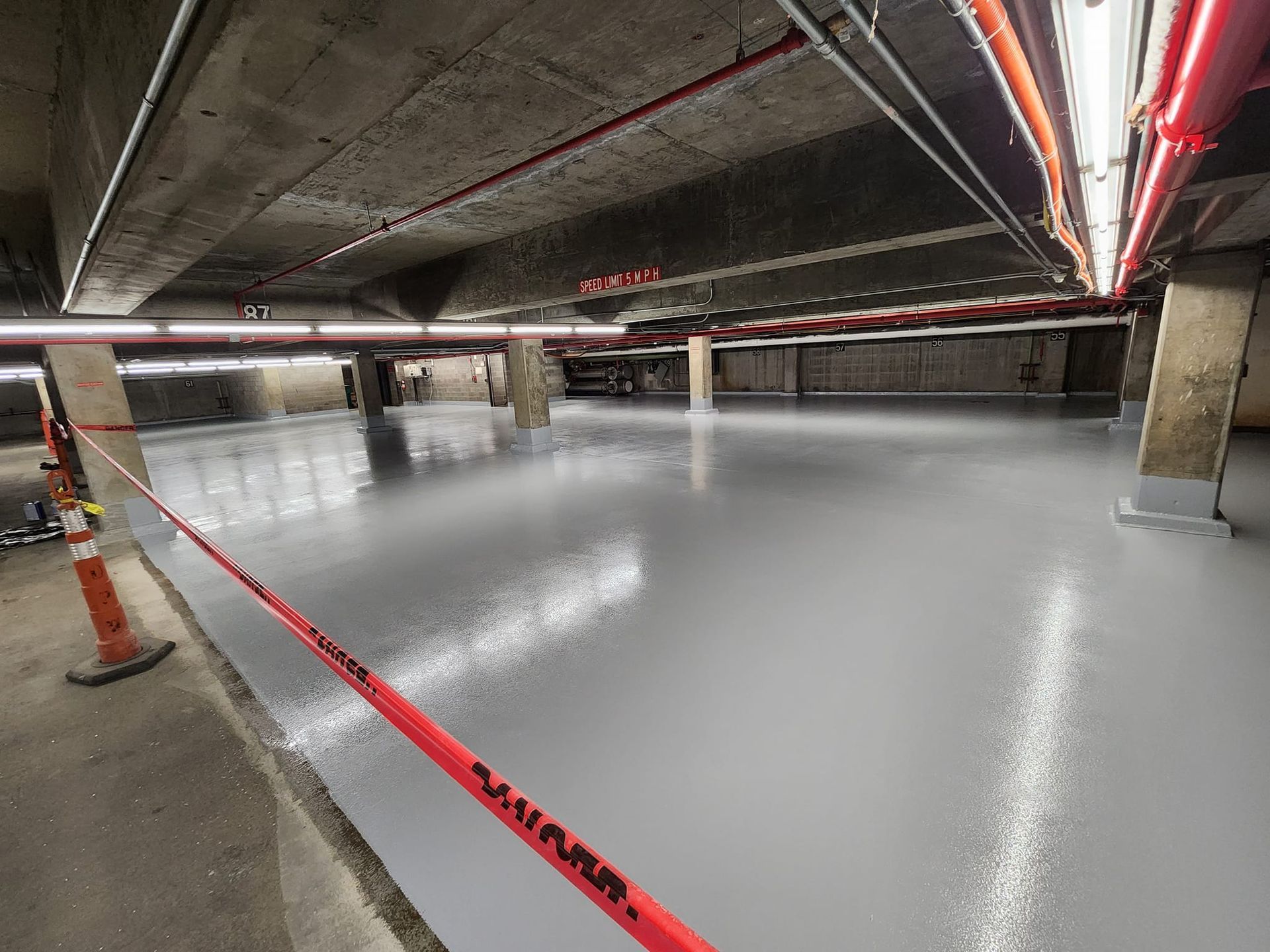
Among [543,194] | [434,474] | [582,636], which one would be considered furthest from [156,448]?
[582,636]

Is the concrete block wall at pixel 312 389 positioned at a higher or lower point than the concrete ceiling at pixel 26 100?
lower

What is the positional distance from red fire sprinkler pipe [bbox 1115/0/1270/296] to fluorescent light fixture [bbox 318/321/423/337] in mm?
6498

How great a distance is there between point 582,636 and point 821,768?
1.58 metres

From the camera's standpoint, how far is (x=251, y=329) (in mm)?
5699

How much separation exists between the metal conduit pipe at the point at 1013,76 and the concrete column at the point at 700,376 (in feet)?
40.3

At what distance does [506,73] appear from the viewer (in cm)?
226

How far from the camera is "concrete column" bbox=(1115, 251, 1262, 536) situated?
4.14 m

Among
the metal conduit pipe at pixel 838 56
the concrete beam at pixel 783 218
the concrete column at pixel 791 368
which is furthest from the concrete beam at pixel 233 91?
the concrete column at pixel 791 368

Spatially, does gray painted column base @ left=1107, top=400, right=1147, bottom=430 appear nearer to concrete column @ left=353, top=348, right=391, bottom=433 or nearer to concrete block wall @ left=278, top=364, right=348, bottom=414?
concrete column @ left=353, top=348, right=391, bottom=433

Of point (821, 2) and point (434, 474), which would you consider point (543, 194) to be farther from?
point (434, 474)

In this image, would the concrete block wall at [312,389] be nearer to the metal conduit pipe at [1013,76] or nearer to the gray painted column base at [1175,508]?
the metal conduit pipe at [1013,76]

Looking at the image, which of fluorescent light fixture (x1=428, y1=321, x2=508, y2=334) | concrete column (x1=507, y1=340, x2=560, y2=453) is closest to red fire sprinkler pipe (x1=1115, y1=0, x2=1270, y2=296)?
fluorescent light fixture (x1=428, y1=321, x2=508, y2=334)

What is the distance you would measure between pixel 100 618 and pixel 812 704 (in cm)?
412

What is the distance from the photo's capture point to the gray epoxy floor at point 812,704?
159 cm
